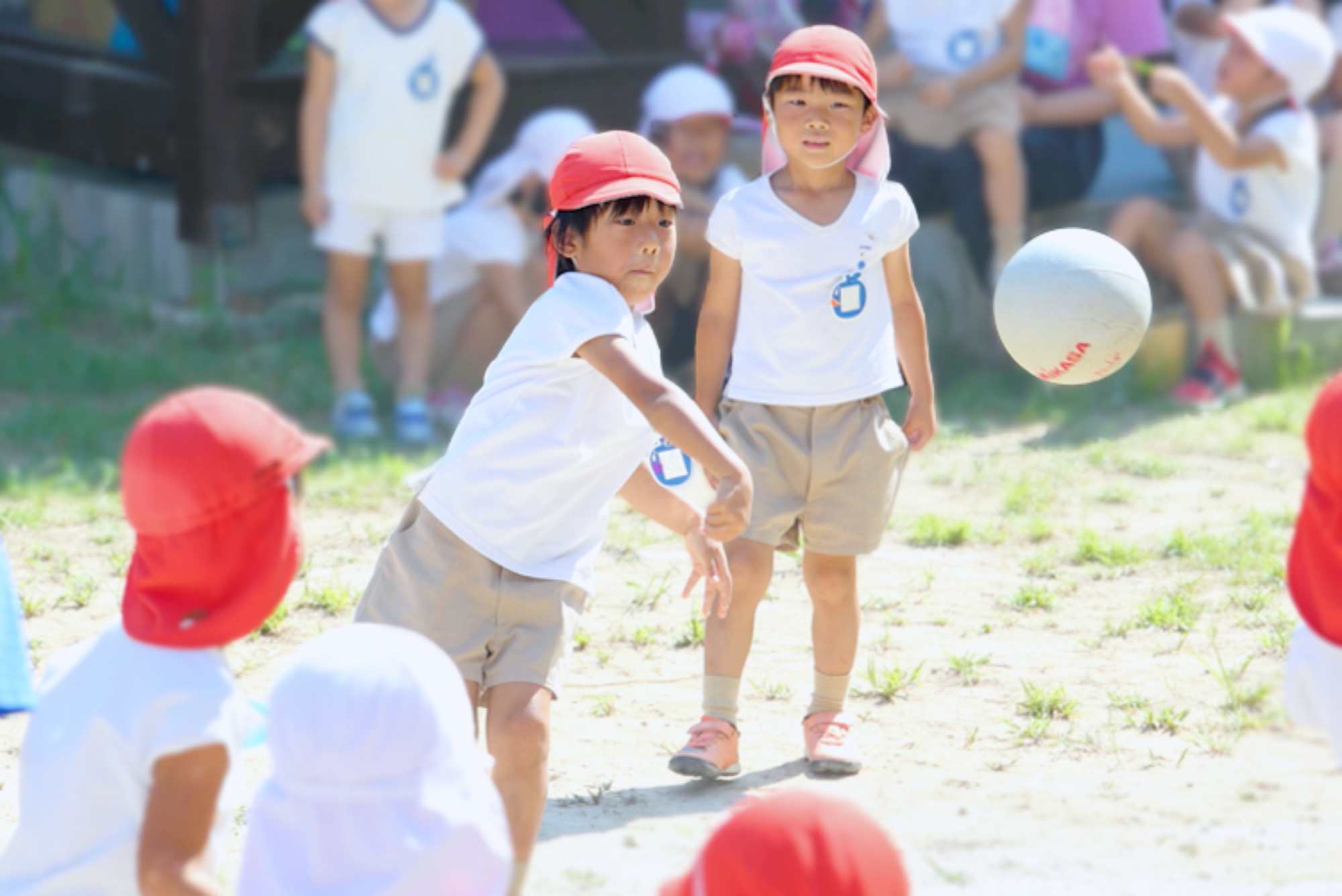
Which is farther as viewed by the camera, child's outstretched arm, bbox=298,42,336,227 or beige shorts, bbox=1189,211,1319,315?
beige shorts, bbox=1189,211,1319,315

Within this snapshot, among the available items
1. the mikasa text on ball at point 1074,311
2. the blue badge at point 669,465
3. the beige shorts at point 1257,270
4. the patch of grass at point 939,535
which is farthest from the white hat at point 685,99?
the blue badge at point 669,465

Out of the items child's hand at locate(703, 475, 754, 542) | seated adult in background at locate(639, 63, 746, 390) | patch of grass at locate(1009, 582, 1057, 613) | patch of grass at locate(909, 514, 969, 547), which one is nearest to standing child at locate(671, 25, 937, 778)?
child's hand at locate(703, 475, 754, 542)

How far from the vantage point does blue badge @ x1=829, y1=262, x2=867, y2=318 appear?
360 cm

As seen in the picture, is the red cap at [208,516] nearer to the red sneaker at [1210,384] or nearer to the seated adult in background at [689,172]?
the seated adult in background at [689,172]

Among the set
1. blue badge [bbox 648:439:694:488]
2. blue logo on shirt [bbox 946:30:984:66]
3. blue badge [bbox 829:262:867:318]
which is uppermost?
blue logo on shirt [bbox 946:30:984:66]

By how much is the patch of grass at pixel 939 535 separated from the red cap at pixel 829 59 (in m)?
1.94

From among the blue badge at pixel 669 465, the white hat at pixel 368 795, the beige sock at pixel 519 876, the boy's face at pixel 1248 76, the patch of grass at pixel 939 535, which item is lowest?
the beige sock at pixel 519 876

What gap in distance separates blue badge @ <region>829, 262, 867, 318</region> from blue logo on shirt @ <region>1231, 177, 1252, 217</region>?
3.84 meters

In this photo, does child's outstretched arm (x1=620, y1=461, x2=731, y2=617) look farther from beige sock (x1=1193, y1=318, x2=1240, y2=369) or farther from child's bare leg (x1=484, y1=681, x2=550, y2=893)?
beige sock (x1=1193, y1=318, x2=1240, y2=369)

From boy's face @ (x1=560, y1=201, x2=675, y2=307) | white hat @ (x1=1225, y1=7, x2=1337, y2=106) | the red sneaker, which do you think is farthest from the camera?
white hat @ (x1=1225, y1=7, x2=1337, y2=106)

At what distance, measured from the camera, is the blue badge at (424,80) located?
6.54 metres

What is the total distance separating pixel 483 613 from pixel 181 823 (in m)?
1.06

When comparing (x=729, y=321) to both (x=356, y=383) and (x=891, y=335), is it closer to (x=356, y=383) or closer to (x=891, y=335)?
(x=891, y=335)

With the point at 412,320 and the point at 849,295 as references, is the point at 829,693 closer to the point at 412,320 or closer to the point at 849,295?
the point at 849,295
